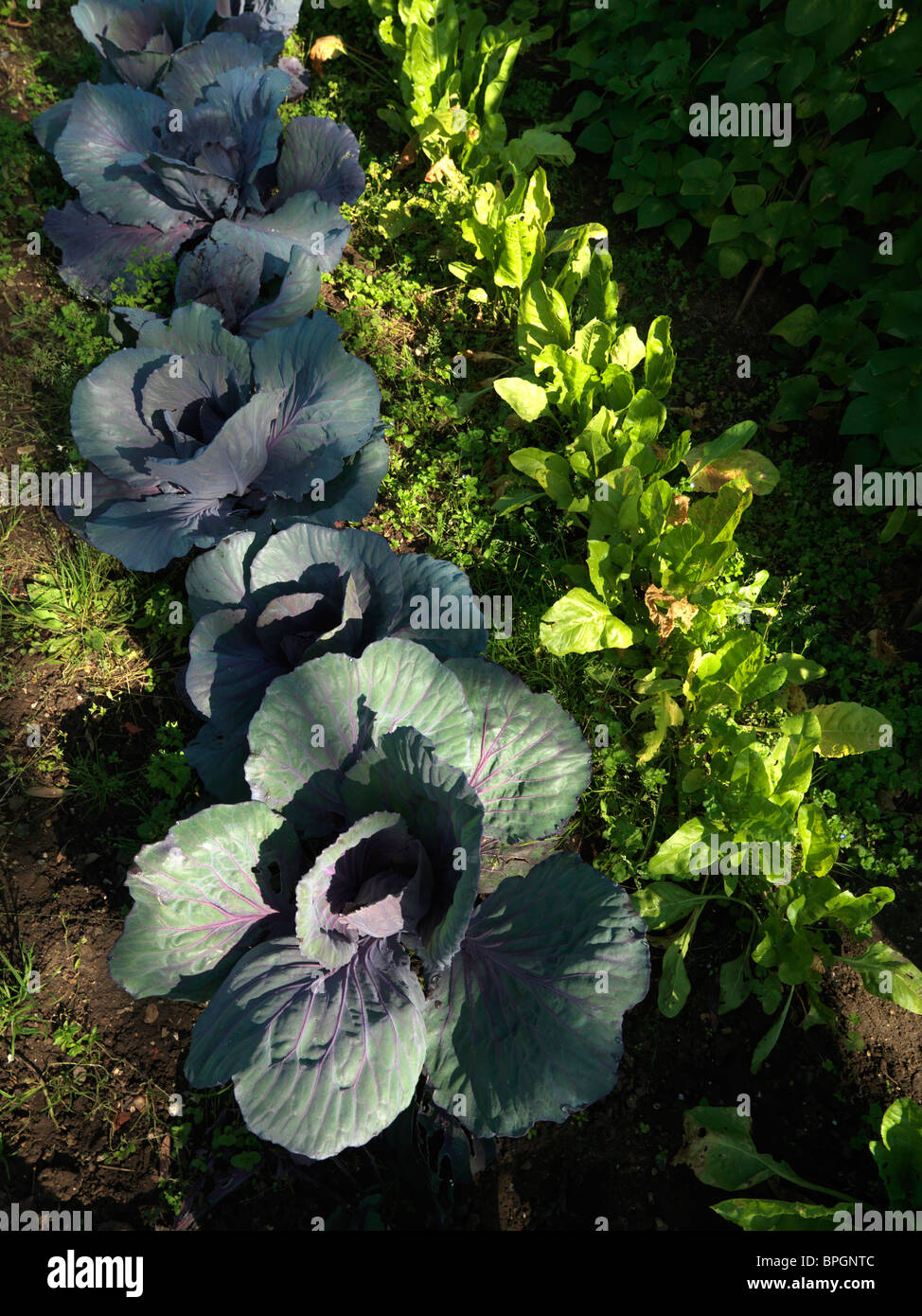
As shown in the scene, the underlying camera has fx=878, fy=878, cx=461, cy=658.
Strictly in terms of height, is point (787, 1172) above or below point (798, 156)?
below

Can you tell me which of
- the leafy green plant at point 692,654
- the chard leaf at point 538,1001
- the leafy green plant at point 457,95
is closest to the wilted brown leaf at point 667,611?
the leafy green plant at point 692,654

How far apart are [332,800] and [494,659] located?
979 mm

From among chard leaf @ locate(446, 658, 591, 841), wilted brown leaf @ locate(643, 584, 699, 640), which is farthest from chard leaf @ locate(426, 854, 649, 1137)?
wilted brown leaf @ locate(643, 584, 699, 640)

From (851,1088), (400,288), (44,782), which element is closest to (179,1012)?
(44,782)

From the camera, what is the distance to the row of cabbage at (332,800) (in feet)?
5.85

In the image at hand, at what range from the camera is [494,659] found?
2896 mm

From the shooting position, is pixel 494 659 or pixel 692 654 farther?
pixel 494 659

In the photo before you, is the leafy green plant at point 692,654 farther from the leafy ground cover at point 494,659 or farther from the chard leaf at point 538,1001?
the chard leaf at point 538,1001

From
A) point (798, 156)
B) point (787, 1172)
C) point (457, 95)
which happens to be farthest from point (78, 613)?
point (798, 156)

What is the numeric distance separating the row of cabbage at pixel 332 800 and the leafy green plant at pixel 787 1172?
513 mm

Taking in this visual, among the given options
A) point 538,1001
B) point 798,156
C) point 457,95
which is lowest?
point 538,1001

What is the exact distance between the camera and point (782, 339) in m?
3.72

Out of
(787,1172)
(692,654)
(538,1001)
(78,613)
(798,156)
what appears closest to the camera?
(538,1001)

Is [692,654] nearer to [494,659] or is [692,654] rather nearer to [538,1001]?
[494,659]
